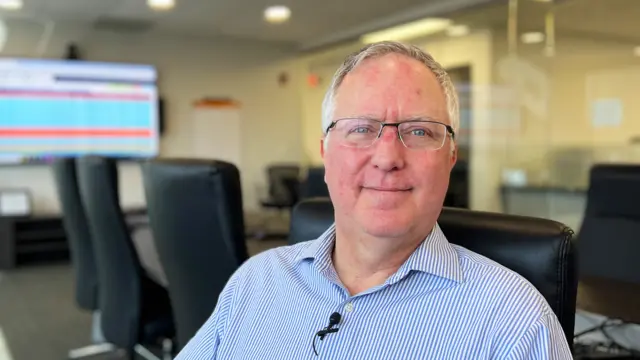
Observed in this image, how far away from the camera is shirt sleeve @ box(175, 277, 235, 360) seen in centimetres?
134

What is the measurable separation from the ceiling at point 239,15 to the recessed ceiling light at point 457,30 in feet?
0.84

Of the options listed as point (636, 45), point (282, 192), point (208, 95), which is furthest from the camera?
point (208, 95)

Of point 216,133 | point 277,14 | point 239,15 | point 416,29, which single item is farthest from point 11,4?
point 416,29

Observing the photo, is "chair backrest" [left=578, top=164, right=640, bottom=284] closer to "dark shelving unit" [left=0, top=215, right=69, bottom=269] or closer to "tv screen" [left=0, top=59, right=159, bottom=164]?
"dark shelving unit" [left=0, top=215, right=69, bottom=269]

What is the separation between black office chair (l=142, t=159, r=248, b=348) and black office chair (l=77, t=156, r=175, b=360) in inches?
16.0

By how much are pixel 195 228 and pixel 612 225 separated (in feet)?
5.10

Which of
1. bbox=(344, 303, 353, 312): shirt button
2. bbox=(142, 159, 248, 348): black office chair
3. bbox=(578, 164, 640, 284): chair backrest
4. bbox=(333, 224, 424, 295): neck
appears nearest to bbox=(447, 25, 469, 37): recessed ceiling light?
bbox=(578, 164, 640, 284): chair backrest

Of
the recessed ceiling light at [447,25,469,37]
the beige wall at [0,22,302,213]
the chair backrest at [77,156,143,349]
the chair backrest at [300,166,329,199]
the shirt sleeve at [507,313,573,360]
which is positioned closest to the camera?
the shirt sleeve at [507,313,573,360]

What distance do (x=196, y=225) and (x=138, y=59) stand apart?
19.3 ft

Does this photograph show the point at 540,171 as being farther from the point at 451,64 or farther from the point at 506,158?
the point at 451,64

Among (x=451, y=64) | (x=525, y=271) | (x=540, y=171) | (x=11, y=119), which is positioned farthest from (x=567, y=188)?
(x=11, y=119)

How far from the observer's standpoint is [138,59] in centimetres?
722

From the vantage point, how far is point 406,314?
3.57ft

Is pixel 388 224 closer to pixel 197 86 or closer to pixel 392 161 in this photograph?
pixel 392 161
